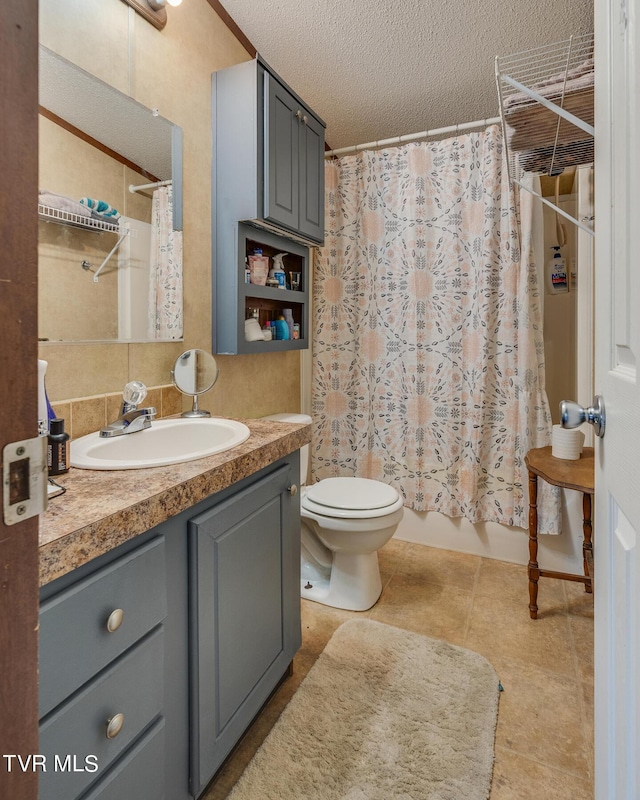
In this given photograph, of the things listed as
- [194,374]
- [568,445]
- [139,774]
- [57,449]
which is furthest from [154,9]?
[568,445]

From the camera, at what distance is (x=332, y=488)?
2.12 meters

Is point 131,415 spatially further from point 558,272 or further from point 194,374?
point 558,272

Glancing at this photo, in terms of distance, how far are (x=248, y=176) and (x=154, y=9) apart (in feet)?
1.84

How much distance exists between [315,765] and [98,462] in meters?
0.99

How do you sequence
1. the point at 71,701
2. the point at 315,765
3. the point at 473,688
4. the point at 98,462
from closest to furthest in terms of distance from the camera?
the point at 71,701 → the point at 98,462 → the point at 315,765 → the point at 473,688

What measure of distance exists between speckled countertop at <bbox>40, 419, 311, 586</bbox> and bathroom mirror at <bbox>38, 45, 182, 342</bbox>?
519 millimetres

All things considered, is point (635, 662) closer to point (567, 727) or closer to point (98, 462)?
point (98, 462)

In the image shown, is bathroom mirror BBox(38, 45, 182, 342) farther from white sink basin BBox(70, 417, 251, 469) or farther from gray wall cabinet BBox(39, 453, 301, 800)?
gray wall cabinet BBox(39, 453, 301, 800)

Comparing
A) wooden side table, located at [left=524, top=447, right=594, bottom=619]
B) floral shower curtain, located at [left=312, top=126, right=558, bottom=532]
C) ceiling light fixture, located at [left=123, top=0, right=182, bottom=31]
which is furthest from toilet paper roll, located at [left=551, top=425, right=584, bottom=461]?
ceiling light fixture, located at [left=123, top=0, right=182, bottom=31]

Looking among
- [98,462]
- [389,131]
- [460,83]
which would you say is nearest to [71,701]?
[98,462]

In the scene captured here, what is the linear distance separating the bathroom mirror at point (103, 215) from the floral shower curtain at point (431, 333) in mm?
1223

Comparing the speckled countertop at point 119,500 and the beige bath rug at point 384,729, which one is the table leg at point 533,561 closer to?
the beige bath rug at point 384,729

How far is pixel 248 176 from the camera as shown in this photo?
1.72m

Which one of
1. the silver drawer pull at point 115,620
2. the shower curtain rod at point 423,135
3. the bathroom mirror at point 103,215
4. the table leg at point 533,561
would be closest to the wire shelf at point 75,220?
the bathroom mirror at point 103,215
